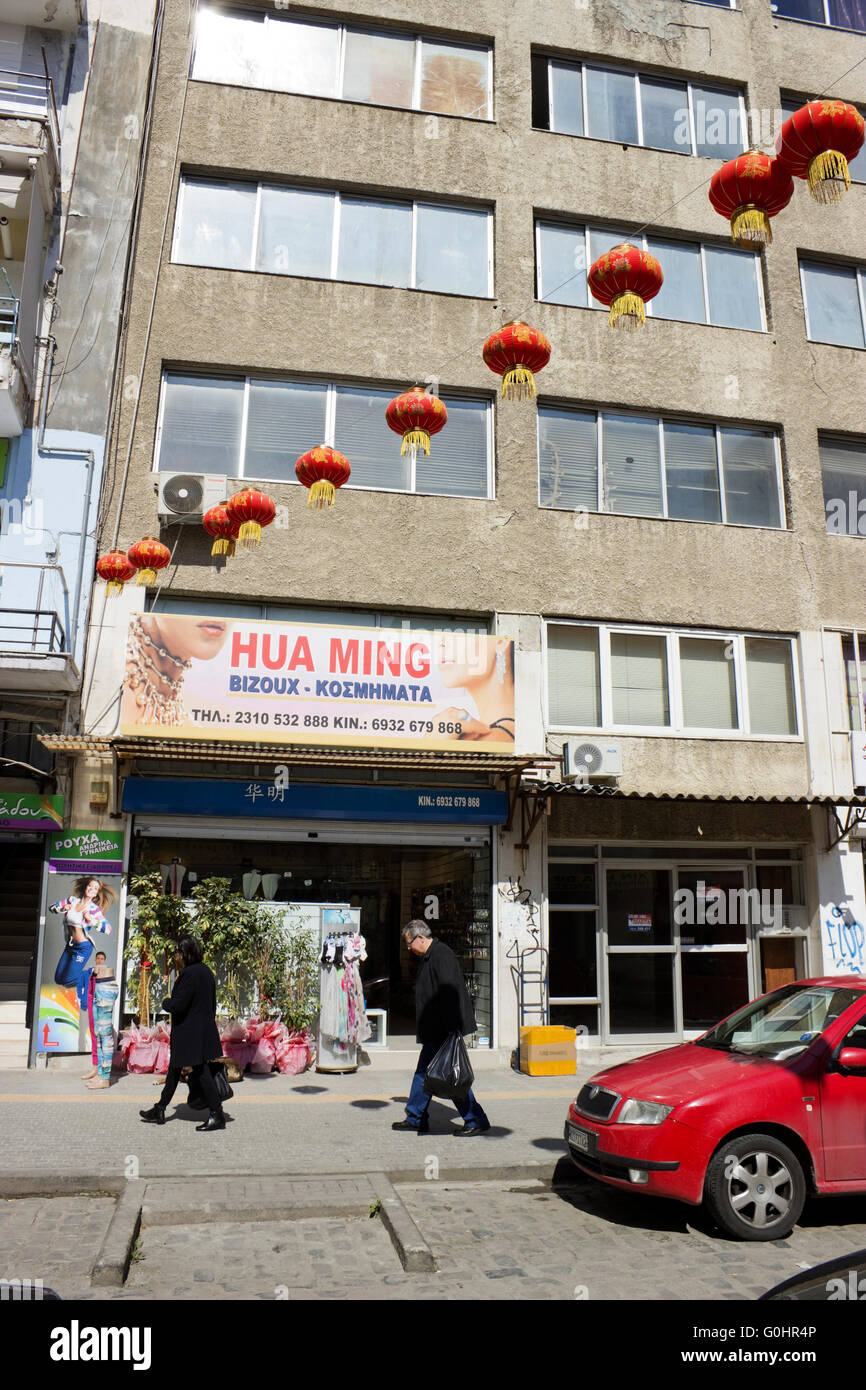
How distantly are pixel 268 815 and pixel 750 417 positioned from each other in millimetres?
10026

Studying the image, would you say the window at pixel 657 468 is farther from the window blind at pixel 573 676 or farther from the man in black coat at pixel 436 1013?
the man in black coat at pixel 436 1013

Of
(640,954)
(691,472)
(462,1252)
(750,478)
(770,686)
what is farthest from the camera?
(750,478)

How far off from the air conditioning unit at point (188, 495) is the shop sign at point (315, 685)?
4.67ft

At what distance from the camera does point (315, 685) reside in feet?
43.7

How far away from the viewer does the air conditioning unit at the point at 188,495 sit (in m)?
13.3

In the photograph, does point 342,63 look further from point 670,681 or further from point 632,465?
point 670,681

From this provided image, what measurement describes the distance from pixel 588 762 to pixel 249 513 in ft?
19.0

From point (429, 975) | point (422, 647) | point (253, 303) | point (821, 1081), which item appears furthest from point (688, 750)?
point (253, 303)

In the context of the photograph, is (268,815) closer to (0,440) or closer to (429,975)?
(429,975)

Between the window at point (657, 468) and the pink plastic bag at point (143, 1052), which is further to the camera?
the window at point (657, 468)

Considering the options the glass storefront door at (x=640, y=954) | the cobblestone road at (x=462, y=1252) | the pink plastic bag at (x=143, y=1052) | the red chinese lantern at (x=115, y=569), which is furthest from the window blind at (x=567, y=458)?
the cobblestone road at (x=462, y=1252)

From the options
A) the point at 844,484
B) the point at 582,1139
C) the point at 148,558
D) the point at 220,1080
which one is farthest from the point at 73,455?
the point at 844,484

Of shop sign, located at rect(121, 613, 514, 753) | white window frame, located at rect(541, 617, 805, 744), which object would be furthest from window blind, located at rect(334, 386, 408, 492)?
white window frame, located at rect(541, 617, 805, 744)
